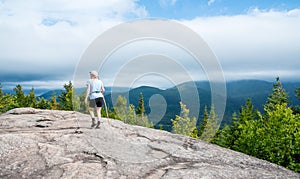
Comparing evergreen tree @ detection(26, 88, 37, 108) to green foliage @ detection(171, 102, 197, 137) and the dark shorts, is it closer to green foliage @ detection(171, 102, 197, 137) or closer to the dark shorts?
green foliage @ detection(171, 102, 197, 137)

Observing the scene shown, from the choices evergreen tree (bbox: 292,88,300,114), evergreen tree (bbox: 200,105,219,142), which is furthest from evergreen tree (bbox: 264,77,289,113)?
evergreen tree (bbox: 200,105,219,142)

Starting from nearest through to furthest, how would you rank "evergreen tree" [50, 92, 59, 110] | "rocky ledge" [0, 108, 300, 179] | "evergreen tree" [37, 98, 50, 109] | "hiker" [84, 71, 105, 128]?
"rocky ledge" [0, 108, 300, 179] → "hiker" [84, 71, 105, 128] → "evergreen tree" [50, 92, 59, 110] → "evergreen tree" [37, 98, 50, 109]

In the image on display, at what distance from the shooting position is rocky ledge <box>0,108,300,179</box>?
27.9 ft

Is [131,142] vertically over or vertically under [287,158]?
over

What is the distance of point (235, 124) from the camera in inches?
1409

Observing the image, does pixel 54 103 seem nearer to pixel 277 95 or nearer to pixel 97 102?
pixel 277 95

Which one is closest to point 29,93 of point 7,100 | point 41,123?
point 7,100

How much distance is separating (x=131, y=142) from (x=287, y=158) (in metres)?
13.9

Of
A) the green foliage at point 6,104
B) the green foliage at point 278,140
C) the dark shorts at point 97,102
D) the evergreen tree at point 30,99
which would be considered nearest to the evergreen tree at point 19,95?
the evergreen tree at point 30,99

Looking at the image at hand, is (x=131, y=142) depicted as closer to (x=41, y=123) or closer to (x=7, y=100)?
(x=41, y=123)

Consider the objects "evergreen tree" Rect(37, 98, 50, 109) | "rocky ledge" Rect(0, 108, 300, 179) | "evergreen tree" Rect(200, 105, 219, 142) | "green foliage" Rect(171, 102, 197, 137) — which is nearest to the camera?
"rocky ledge" Rect(0, 108, 300, 179)

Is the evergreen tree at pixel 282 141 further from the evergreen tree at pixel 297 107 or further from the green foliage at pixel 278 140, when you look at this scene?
the evergreen tree at pixel 297 107

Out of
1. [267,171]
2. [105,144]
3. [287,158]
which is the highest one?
[105,144]

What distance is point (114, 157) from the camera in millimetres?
9414
